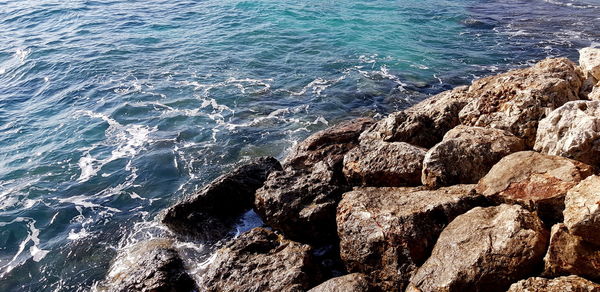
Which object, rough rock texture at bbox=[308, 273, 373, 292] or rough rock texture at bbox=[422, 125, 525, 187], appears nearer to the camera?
rough rock texture at bbox=[308, 273, 373, 292]

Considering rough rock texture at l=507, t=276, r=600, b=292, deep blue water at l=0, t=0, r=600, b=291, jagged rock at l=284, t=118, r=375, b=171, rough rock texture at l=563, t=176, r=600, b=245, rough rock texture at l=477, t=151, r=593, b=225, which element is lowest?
deep blue water at l=0, t=0, r=600, b=291

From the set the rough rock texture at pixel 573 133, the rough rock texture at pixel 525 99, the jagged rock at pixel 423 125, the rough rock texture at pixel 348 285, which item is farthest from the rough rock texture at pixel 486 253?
the jagged rock at pixel 423 125

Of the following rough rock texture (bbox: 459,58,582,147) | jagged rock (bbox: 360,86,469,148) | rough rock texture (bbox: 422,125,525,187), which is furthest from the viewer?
jagged rock (bbox: 360,86,469,148)

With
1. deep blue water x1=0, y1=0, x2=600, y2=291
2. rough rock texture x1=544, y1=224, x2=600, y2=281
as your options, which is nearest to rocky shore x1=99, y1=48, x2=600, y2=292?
rough rock texture x1=544, y1=224, x2=600, y2=281

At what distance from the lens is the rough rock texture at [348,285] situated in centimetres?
697

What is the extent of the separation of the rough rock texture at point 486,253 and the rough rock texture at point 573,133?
1722 millimetres

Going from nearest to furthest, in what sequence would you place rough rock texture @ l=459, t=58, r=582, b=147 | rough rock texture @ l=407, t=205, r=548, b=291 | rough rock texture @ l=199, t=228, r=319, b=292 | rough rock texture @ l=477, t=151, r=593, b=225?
rough rock texture @ l=407, t=205, r=548, b=291 → rough rock texture @ l=477, t=151, r=593, b=225 → rough rock texture @ l=199, t=228, r=319, b=292 → rough rock texture @ l=459, t=58, r=582, b=147

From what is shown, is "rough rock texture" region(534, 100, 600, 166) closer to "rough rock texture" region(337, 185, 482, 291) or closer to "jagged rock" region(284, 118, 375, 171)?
"rough rock texture" region(337, 185, 482, 291)

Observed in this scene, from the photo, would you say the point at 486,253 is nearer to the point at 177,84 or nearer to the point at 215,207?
the point at 215,207

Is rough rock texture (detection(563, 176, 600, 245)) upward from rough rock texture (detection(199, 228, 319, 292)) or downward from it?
upward

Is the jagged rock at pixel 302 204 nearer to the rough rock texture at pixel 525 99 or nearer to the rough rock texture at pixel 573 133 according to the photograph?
the rough rock texture at pixel 525 99

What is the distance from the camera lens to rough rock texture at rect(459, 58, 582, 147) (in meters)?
8.81

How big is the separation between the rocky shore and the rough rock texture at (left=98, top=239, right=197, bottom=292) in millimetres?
33

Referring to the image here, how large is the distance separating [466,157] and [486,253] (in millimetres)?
2620
